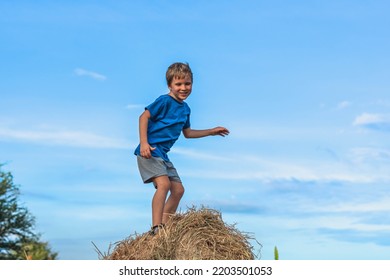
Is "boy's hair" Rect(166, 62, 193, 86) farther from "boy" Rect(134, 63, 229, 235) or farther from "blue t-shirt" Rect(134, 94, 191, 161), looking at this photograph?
"blue t-shirt" Rect(134, 94, 191, 161)

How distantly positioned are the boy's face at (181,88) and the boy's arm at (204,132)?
632 millimetres

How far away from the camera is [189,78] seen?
819 centimetres

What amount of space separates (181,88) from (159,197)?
48.4 inches

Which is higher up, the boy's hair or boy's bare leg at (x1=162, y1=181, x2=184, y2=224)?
the boy's hair

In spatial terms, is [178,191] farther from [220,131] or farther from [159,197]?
[220,131]

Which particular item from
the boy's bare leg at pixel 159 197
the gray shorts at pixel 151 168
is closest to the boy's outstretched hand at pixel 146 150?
the gray shorts at pixel 151 168

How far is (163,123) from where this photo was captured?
8188 millimetres

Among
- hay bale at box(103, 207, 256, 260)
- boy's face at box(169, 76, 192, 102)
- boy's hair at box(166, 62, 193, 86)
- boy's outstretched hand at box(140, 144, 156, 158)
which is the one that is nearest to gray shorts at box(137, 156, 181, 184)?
boy's outstretched hand at box(140, 144, 156, 158)

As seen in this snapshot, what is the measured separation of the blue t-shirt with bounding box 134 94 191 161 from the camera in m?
8.14

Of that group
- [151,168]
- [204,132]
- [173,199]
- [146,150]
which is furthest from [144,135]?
[204,132]

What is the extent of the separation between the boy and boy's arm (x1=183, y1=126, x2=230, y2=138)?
43 centimetres

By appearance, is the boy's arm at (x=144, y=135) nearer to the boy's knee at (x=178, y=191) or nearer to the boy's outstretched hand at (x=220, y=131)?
the boy's knee at (x=178, y=191)
